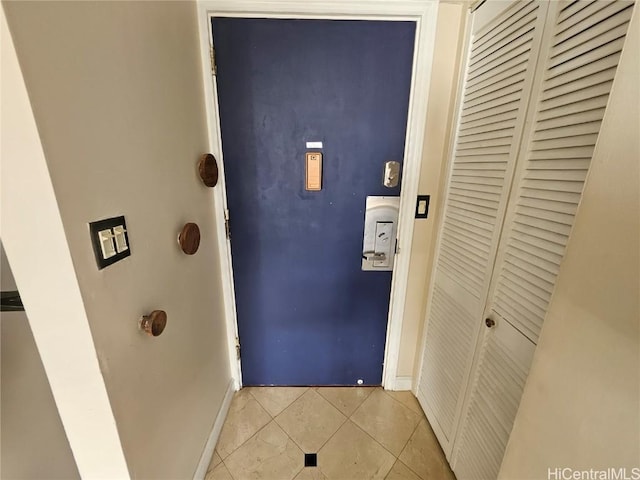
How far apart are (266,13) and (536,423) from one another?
1708 millimetres

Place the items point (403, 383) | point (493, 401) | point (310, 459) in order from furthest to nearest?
point (403, 383), point (310, 459), point (493, 401)

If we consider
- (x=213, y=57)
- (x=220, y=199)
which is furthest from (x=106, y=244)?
(x=213, y=57)

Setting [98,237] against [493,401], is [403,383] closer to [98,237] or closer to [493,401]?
[493,401]

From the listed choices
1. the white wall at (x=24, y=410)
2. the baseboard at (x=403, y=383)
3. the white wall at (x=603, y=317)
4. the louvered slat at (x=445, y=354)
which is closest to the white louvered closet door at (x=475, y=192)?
the louvered slat at (x=445, y=354)

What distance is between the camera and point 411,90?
1.25 metres

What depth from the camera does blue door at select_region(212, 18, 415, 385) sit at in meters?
1.21

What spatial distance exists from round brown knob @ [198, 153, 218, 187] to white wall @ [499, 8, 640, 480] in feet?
4.15

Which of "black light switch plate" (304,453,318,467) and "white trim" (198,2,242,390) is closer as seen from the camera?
"white trim" (198,2,242,390)

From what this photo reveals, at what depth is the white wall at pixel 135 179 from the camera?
0.52m

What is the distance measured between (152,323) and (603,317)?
1.04 m

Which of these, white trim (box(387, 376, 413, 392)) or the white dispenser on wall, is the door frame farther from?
white trim (box(387, 376, 413, 392))

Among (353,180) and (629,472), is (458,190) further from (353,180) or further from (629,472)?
(629,472)

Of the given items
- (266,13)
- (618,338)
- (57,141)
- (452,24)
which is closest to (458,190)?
(452,24)

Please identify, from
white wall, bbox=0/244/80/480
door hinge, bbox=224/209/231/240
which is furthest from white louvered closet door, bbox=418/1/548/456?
white wall, bbox=0/244/80/480
